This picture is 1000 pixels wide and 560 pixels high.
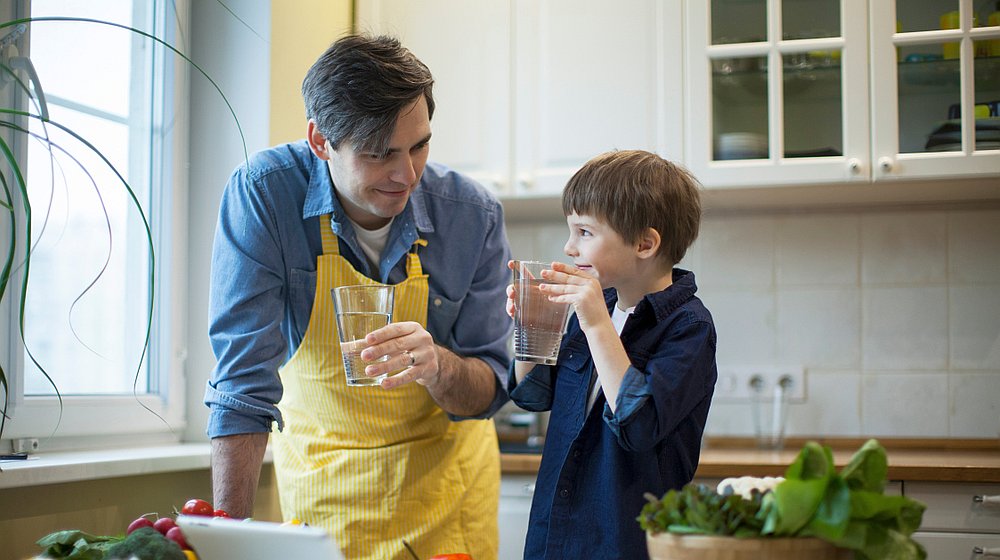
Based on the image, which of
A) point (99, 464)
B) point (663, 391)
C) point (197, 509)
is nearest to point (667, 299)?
point (663, 391)

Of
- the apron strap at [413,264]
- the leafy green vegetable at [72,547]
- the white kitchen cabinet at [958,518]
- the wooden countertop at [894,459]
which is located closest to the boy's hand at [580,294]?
the apron strap at [413,264]

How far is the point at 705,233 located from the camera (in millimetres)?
2900

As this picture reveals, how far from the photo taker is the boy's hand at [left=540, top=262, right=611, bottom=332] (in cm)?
123

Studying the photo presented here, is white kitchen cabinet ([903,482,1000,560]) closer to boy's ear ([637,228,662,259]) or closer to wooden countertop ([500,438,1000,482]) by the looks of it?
wooden countertop ([500,438,1000,482])

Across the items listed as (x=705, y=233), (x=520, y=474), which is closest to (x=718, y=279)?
(x=705, y=233)

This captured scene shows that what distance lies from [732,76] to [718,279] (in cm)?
61

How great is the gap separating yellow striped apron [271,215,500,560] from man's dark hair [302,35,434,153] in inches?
8.4

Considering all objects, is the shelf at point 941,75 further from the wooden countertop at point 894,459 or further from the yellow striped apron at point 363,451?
the yellow striped apron at point 363,451

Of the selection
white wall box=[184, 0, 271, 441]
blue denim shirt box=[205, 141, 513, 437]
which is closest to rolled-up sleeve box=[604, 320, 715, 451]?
blue denim shirt box=[205, 141, 513, 437]

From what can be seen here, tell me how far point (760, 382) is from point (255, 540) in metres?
2.22

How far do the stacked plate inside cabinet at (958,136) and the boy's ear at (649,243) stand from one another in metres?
1.42

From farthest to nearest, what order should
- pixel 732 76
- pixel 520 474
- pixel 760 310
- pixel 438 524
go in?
pixel 760 310, pixel 732 76, pixel 520 474, pixel 438 524

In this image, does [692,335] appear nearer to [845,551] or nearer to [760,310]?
[845,551]

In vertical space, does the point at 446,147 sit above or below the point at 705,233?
above
